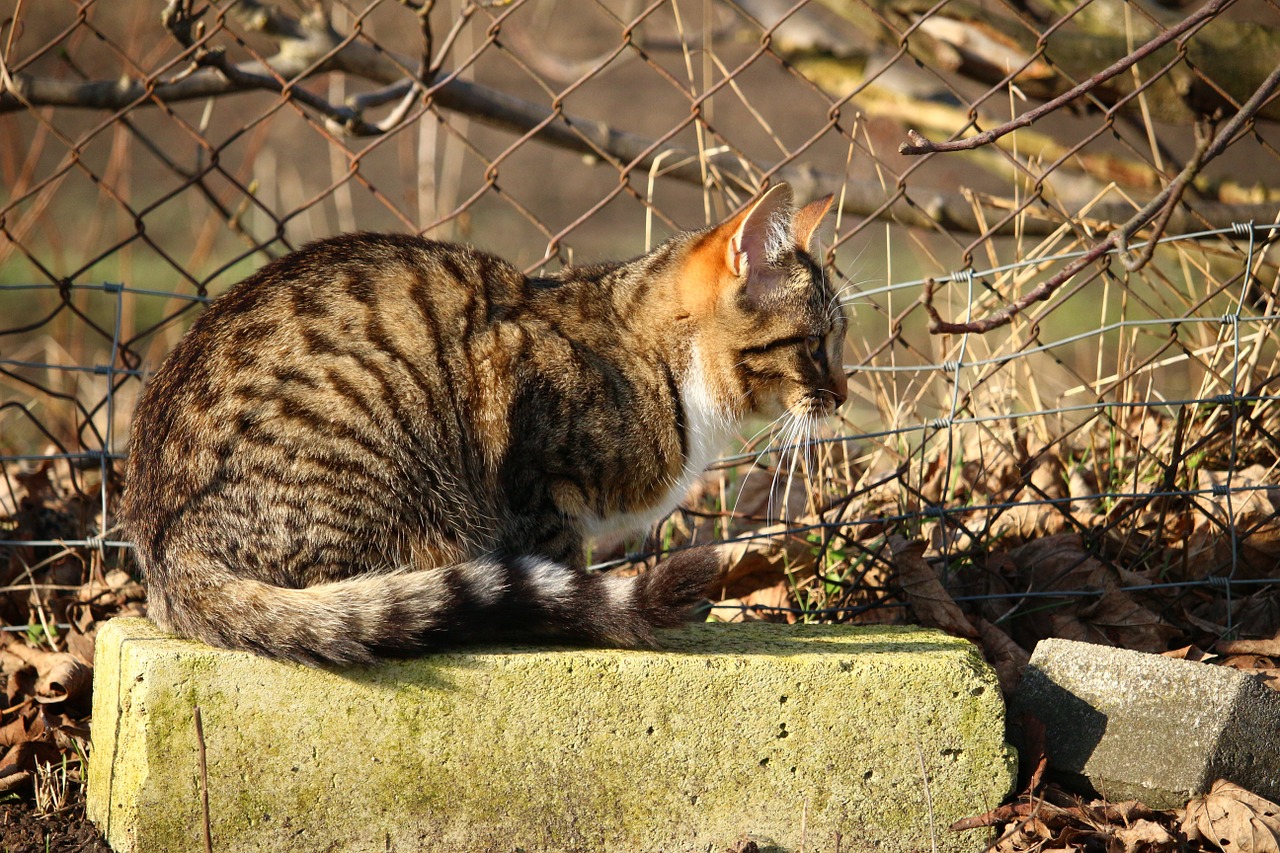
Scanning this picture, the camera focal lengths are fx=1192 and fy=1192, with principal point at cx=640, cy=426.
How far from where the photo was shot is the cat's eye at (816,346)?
3008mm

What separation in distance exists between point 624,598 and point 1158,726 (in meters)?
1.08

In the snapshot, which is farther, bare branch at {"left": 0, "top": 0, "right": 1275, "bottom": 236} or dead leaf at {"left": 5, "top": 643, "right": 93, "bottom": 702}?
bare branch at {"left": 0, "top": 0, "right": 1275, "bottom": 236}

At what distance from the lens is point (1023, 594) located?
2.84 metres

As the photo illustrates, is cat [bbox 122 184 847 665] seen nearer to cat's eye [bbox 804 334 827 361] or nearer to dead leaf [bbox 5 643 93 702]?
cat's eye [bbox 804 334 827 361]

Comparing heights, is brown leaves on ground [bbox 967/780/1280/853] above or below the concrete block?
below

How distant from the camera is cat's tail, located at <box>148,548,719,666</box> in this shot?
86.4 inches

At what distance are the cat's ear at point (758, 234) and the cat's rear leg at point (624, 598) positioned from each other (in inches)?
33.2

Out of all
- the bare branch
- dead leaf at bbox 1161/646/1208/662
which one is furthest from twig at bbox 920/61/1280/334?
the bare branch

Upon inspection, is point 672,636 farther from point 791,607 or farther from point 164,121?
point 164,121

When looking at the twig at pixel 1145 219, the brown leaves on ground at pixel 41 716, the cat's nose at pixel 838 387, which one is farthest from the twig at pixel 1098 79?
the brown leaves on ground at pixel 41 716

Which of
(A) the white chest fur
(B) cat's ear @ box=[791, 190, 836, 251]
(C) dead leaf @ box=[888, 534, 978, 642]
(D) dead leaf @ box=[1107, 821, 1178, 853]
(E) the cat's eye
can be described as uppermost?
(B) cat's ear @ box=[791, 190, 836, 251]

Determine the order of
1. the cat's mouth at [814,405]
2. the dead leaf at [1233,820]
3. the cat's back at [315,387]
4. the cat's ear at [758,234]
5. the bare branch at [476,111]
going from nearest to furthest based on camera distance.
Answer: the dead leaf at [1233,820], the cat's back at [315,387], the cat's ear at [758,234], the cat's mouth at [814,405], the bare branch at [476,111]

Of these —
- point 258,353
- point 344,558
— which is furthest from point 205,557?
point 258,353

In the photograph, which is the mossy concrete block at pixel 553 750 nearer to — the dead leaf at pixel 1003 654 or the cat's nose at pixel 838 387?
the dead leaf at pixel 1003 654
